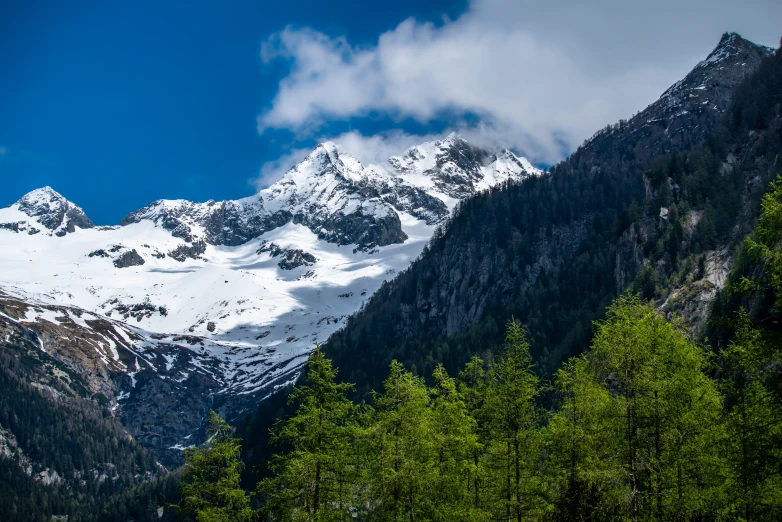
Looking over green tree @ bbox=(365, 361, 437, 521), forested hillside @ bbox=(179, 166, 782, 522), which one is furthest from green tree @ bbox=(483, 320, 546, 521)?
green tree @ bbox=(365, 361, 437, 521)

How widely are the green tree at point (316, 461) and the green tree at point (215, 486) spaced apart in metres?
3.44

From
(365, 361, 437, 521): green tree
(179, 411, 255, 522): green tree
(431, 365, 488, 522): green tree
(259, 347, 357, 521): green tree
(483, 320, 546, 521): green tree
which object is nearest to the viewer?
(483, 320, 546, 521): green tree

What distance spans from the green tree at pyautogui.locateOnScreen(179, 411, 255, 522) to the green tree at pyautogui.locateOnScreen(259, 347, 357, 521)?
3443mm

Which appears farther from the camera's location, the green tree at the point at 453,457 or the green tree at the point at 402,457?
the green tree at the point at 402,457

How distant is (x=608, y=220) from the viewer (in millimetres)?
199750

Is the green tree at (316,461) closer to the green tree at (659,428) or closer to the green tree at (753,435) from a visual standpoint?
the green tree at (659,428)

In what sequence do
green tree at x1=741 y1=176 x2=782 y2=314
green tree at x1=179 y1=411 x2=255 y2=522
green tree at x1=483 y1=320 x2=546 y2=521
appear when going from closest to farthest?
green tree at x1=741 y1=176 x2=782 y2=314 < green tree at x1=483 y1=320 x2=546 y2=521 < green tree at x1=179 y1=411 x2=255 y2=522

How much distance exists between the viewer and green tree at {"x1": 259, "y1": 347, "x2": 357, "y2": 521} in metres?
27.6

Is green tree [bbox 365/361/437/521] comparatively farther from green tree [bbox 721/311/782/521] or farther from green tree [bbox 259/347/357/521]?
green tree [bbox 721/311/782/521]

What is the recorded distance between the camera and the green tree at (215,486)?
32375mm


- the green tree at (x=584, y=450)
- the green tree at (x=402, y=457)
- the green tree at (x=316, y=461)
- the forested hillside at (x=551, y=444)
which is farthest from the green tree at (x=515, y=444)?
the green tree at (x=316, y=461)

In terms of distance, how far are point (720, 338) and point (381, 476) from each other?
5967 centimetres

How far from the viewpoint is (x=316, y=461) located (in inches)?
1097

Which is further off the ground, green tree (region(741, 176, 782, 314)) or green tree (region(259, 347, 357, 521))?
green tree (region(741, 176, 782, 314))
